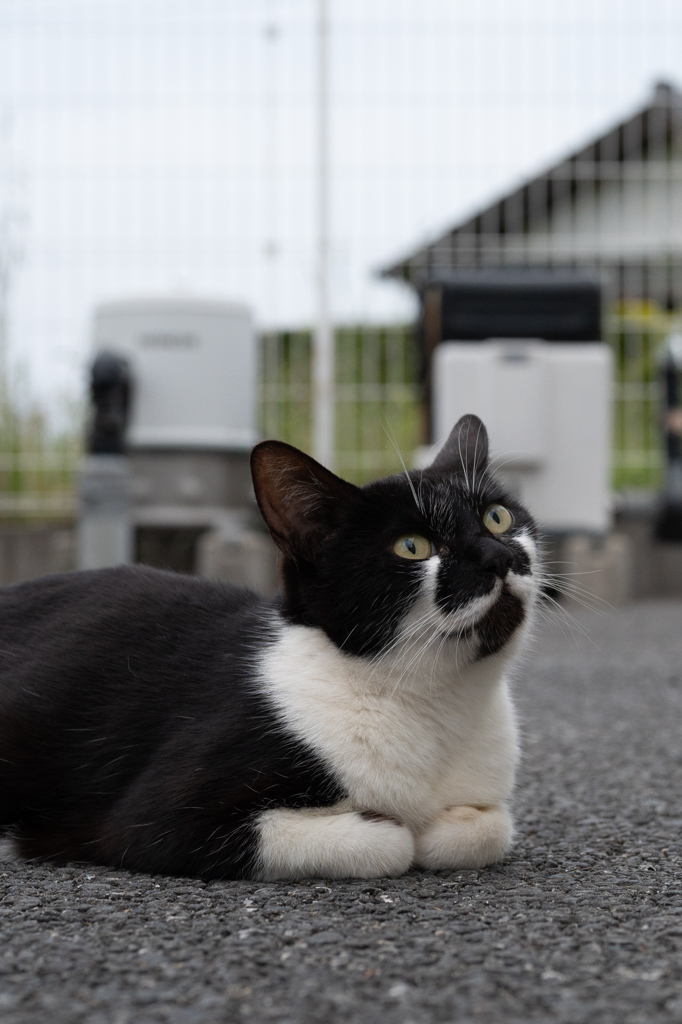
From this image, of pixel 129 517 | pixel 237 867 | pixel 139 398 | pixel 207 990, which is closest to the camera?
pixel 207 990

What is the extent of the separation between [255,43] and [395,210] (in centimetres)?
121

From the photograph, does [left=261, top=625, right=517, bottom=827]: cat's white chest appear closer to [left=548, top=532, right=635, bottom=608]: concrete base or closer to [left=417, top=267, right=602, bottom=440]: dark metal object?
[left=548, top=532, right=635, bottom=608]: concrete base

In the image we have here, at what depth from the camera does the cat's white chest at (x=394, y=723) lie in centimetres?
157

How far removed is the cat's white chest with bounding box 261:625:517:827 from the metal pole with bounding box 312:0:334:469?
4.45m

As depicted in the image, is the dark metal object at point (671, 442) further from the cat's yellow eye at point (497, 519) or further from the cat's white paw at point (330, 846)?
the cat's white paw at point (330, 846)

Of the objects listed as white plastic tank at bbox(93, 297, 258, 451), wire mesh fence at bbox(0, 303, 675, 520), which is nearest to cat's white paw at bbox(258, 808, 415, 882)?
white plastic tank at bbox(93, 297, 258, 451)

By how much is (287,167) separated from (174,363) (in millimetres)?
1301

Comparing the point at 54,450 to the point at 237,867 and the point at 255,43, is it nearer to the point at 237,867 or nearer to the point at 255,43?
the point at 255,43

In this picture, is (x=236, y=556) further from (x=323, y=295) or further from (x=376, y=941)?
(x=376, y=941)

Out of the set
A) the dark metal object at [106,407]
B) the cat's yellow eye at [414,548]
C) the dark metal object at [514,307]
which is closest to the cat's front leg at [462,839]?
the cat's yellow eye at [414,548]

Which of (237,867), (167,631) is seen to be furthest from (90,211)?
(237,867)

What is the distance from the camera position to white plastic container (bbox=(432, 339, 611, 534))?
5.42m

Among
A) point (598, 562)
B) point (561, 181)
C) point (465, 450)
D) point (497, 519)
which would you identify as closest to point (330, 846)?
point (497, 519)

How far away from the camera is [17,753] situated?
67.9 inches
